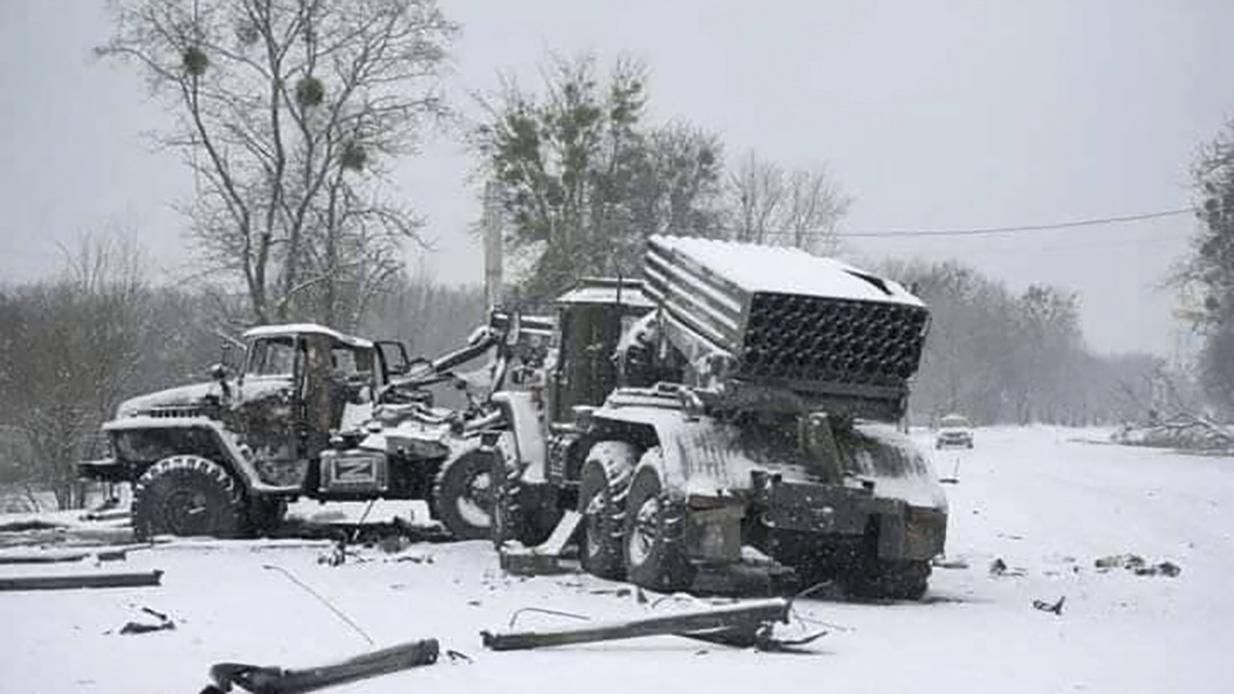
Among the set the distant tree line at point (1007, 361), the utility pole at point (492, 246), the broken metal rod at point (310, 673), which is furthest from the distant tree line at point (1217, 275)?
the distant tree line at point (1007, 361)

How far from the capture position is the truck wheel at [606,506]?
1390 centimetres

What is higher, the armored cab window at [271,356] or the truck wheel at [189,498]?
the armored cab window at [271,356]

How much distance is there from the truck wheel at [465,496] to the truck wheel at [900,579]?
21.0 ft

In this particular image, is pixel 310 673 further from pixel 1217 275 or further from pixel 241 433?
pixel 1217 275

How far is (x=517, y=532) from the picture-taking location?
1650 centimetres

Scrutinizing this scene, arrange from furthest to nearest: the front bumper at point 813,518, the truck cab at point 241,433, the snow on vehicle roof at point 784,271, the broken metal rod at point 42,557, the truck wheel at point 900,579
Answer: the truck cab at point 241,433 → the broken metal rod at point 42,557 → the truck wheel at point 900,579 → the snow on vehicle roof at point 784,271 → the front bumper at point 813,518

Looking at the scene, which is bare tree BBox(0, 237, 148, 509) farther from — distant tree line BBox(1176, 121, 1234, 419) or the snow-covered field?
distant tree line BBox(1176, 121, 1234, 419)

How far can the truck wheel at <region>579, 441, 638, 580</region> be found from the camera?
547 inches

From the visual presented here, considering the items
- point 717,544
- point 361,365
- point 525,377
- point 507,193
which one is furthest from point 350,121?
point 717,544

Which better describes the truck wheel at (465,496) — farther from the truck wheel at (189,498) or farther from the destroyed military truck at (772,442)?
the destroyed military truck at (772,442)

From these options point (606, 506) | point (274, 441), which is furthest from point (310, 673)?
point (274, 441)

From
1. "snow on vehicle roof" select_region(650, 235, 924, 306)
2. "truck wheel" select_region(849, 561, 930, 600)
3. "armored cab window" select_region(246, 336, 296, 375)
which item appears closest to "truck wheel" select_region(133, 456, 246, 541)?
"armored cab window" select_region(246, 336, 296, 375)

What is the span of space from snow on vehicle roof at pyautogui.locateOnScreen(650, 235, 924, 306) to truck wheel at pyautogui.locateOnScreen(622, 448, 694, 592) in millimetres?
1693

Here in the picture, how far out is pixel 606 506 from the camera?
1399 cm
